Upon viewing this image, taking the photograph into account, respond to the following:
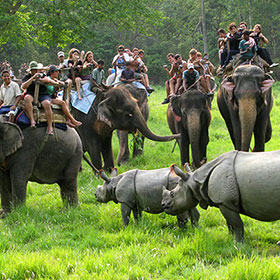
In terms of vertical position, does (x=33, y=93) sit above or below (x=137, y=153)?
above

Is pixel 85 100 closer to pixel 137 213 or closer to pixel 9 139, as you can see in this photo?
pixel 9 139

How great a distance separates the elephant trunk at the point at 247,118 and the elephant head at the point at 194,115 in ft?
5.53

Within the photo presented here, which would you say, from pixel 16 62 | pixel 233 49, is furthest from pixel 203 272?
pixel 16 62

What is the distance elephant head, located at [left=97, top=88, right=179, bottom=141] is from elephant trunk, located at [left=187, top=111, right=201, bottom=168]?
51.4 inches

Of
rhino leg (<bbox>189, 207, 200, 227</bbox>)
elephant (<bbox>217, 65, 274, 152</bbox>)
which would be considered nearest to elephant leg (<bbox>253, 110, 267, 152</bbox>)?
elephant (<bbox>217, 65, 274, 152</bbox>)

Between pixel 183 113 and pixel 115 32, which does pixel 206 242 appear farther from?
pixel 115 32

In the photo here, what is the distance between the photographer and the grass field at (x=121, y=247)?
4.87m

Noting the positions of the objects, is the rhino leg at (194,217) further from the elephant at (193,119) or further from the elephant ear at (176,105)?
the elephant ear at (176,105)

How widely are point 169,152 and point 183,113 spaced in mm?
3780

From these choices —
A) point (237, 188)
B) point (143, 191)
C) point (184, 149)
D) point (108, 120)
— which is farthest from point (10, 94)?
point (237, 188)

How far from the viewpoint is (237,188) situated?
17.7ft

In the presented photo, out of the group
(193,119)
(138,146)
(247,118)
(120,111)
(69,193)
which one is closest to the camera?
(69,193)

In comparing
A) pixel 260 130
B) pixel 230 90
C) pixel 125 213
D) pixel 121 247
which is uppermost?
pixel 230 90

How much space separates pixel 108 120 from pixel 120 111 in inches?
12.9
